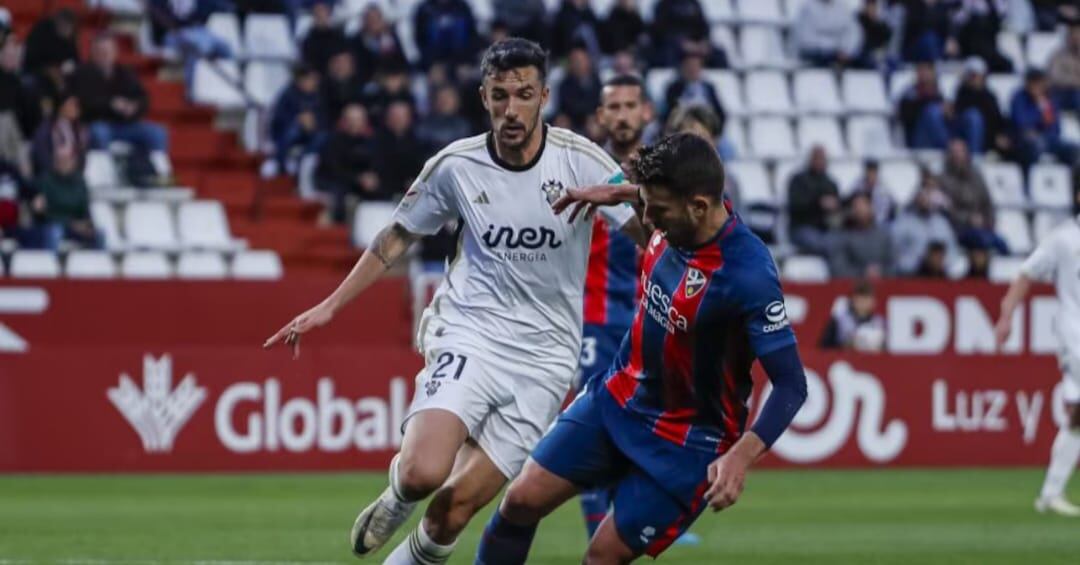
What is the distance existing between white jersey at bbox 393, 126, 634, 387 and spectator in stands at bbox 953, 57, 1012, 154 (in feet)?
54.3

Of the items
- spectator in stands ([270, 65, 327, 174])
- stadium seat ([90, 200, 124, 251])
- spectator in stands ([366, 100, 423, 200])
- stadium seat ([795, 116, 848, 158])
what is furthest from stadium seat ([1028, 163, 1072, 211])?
stadium seat ([90, 200, 124, 251])

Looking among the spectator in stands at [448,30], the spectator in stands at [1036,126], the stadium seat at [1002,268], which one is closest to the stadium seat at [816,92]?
the spectator in stands at [1036,126]

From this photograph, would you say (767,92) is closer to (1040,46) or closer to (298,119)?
(1040,46)

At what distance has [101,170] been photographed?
1983 cm

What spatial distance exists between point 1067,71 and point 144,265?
486 inches

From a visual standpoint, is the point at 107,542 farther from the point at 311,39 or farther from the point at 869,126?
the point at 869,126

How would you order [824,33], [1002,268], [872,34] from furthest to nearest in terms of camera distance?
[872,34] → [824,33] → [1002,268]

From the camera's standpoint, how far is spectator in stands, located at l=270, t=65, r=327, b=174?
20953mm

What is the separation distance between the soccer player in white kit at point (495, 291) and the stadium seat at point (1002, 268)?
1425 centimetres

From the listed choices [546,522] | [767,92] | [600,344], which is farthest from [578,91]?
[600,344]

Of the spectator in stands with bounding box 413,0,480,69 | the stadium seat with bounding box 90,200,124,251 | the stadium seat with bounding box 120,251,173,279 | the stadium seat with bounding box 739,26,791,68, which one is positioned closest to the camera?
the stadium seat with bounding box 120,251,173,279

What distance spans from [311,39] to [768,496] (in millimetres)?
8333

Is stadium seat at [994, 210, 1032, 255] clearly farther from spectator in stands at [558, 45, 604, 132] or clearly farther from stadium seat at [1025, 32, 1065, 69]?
spectator in stands at [558, 45, 604, 132]

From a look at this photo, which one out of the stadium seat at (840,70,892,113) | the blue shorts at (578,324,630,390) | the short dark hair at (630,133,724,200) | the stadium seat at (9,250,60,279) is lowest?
the stadium seat at (9,250,60,279)
